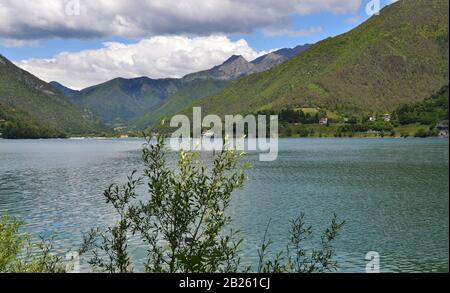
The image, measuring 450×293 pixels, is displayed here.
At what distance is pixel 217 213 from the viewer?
46.9 feet

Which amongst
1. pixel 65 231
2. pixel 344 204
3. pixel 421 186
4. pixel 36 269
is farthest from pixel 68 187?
pixel 36 269

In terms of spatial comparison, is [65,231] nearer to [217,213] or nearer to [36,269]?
[36,269]

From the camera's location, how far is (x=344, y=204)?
7781cm

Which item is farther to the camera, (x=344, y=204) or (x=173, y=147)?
(x=344, y=204)

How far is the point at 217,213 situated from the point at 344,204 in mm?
67334

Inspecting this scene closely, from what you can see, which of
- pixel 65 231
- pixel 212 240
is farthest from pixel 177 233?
pixel 65 231
